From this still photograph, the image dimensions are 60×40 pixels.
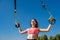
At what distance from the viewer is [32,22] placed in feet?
Answer: 33.9

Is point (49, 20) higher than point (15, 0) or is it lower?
lower

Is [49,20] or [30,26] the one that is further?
[30,26]

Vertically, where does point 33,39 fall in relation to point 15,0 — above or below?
below

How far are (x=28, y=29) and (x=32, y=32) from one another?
0.29 meters

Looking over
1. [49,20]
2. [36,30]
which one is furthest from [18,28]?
[49,20]

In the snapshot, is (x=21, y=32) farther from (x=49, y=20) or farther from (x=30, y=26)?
(x=49, y=20)

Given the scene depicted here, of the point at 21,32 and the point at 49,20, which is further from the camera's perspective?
the point at 21,32

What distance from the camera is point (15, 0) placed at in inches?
403

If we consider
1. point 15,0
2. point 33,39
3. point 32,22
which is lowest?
point 33,39

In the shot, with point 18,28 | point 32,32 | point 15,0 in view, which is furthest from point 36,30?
point 15,0

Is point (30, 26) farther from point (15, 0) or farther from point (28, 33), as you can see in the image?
point (15, 0)

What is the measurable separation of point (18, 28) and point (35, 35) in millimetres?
985

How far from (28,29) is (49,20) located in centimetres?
118

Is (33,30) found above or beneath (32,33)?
above
